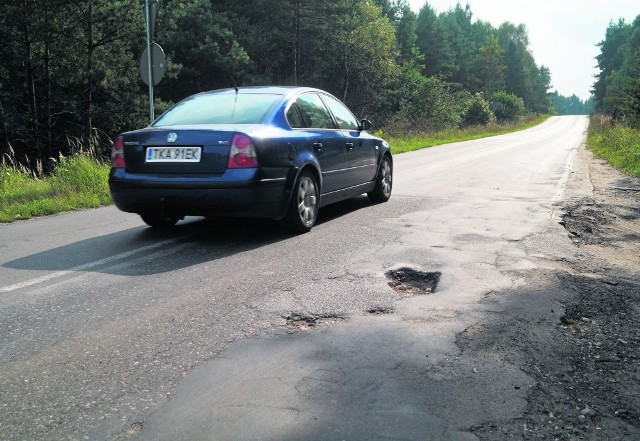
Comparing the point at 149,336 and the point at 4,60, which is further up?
the point at 4,60

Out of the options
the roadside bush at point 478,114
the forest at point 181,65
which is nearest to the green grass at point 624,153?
the forest at point 181,65

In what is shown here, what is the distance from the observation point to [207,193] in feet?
18.6

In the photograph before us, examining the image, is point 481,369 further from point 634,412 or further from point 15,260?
point 15,260

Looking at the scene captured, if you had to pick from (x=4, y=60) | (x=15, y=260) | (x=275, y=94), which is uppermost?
(x=4, y=60)

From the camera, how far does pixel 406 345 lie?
3229 mm

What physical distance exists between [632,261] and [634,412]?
3.32 m

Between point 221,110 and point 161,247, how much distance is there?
1668 mm

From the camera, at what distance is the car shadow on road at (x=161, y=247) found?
16.8 ft

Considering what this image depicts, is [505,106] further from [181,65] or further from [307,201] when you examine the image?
[307,201]

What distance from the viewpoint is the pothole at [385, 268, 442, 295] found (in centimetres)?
440

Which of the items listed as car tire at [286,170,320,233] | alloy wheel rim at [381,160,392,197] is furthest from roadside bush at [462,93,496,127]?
car tire at [286,170,320,233]

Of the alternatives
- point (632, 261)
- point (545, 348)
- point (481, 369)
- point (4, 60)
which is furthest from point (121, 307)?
point (4, 60)

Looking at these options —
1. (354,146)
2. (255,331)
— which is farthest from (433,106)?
(255,331)

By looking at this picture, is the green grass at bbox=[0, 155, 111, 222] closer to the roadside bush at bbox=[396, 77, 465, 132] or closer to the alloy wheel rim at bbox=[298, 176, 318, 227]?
the alloy wheel rim at bbox=[298, 176, 318, 227]
